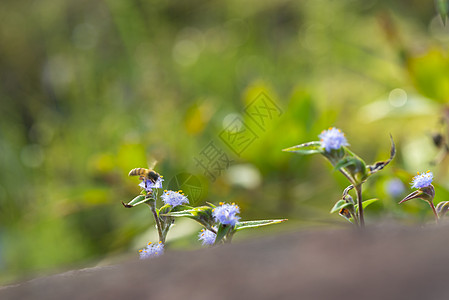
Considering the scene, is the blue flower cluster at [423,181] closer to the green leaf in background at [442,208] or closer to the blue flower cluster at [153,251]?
the green leaf in background at [442,208]

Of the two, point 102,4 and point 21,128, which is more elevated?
point 102,4

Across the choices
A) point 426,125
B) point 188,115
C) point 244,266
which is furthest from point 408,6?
point 244,266

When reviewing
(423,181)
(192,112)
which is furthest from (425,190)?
(192,112)

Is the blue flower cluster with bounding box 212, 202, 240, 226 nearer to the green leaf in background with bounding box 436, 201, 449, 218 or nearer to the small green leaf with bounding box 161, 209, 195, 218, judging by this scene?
the small green leaf with bounding box 161, 209, 195, 218

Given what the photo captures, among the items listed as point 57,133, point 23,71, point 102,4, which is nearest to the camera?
point 57,133

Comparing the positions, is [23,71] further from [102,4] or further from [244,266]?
[244,266]

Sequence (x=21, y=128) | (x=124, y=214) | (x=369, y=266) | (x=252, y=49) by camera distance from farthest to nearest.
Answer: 1. (x=252, y=49)
2. (x=21, y=128)
3. (x=124, y=214)
4. (x=369, y=266)

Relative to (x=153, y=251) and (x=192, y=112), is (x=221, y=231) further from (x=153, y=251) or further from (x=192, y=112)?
(x=192, y=112)
